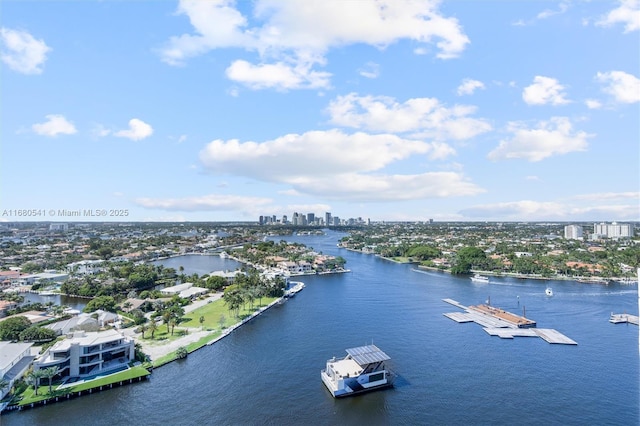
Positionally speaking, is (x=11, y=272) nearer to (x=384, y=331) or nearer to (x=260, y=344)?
(x=260, y=344)

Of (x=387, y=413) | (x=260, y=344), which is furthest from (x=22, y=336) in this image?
(x=387, y=413)

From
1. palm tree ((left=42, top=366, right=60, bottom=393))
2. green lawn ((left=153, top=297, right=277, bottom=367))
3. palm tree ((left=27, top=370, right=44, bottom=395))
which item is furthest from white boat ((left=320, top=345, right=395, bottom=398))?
palm tree ((left=27, top=370, right=44, bottom=395))

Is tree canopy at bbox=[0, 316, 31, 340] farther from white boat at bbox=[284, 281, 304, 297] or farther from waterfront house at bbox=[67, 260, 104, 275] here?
waterfront house at bbox=[67, 260, 104, 275]

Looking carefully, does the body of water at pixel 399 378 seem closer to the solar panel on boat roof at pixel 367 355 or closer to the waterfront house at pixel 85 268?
the solar panel on boat roof at pixel 367 355

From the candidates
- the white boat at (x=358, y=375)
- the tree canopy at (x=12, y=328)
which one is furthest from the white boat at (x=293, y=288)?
the tree canopy at (x=12, y=328)

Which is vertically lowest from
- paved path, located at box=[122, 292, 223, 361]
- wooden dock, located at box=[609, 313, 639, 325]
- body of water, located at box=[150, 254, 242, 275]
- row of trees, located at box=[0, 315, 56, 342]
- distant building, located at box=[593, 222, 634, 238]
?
body of water, located at box=[150, 254, 242, 275]

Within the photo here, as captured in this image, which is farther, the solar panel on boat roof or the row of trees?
the row of trees

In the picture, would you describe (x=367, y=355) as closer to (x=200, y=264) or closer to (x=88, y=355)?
(x=88, y=355)

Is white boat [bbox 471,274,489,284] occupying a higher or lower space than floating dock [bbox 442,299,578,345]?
higher
